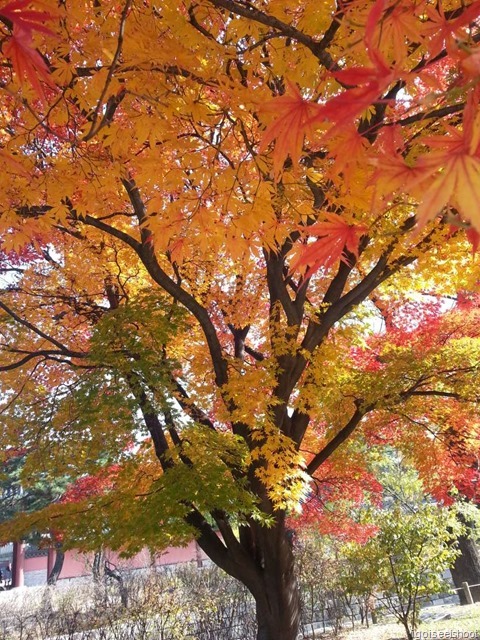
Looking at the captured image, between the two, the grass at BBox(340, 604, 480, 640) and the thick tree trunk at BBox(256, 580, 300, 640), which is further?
the grass at BBox(340, 604, 480, 640)

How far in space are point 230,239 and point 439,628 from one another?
9.24 metres

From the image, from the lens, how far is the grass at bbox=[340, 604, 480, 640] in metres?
7.72

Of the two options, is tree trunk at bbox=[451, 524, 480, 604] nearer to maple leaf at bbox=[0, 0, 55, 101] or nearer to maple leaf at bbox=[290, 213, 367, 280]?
maple leaf at bbox=[290, 213, 367, 280]

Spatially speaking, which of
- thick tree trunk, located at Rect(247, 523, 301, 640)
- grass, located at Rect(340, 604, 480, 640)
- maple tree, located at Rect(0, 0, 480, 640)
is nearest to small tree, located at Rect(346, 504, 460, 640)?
grass, located at Rect(340, 604, 480, 640)

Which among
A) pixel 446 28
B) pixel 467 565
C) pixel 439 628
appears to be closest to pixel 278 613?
pixel 439 628

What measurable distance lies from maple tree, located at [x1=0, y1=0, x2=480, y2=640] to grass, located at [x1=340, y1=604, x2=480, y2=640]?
7.16 ft

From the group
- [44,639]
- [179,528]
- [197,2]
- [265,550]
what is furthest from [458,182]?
[44,639]

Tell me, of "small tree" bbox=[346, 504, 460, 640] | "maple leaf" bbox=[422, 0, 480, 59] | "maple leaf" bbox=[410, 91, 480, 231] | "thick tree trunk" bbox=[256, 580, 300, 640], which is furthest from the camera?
"small tree" bbox=[346, 504, 460, 640]

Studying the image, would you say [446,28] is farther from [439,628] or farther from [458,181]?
[439,628]

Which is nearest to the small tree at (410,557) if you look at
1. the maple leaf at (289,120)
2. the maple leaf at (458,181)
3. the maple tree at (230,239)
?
the maple tree at (230,239)

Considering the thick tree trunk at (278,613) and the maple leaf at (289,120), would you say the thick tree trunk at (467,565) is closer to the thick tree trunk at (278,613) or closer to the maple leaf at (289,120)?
the thick tree trunk at (278,613)

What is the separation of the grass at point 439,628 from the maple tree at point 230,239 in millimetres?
2183

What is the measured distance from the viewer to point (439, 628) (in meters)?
8.62

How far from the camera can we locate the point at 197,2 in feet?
8.10
